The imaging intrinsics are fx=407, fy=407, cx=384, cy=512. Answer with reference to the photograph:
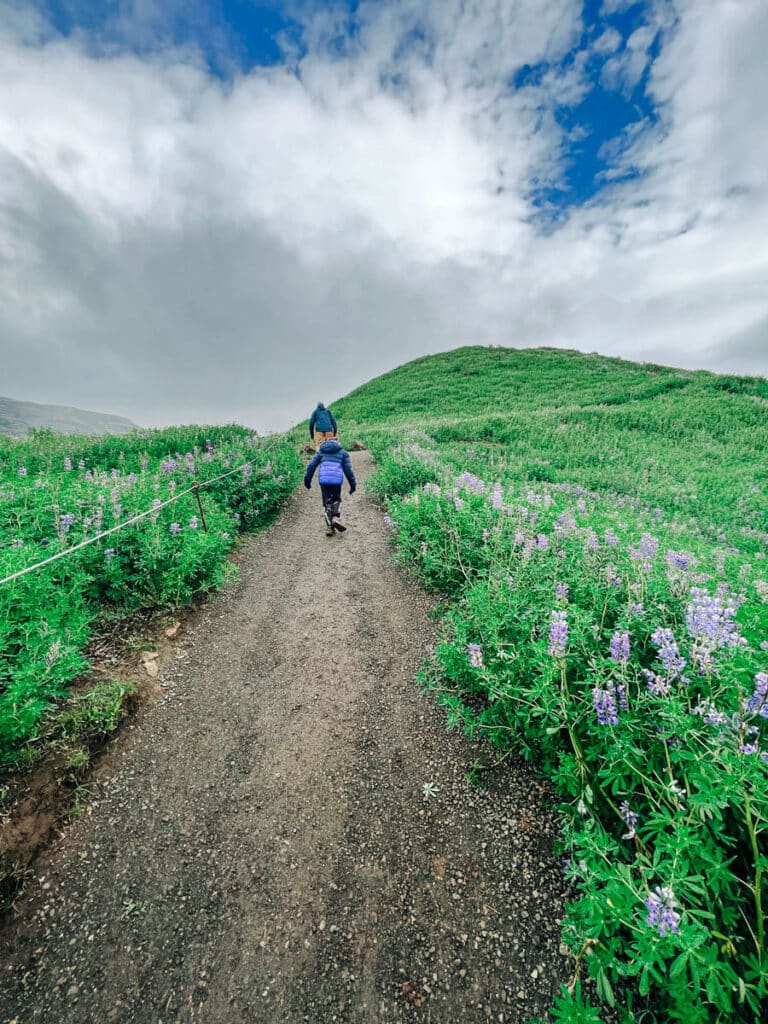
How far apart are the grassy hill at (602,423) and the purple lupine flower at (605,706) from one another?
34.8ft

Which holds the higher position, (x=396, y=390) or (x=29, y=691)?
(x=396, y=390)

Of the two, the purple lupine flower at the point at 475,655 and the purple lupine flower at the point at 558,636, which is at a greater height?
the purple lupine flower at the point at 558,636

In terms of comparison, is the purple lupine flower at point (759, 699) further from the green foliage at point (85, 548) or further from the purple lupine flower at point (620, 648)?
the green foliage at point (85, 548)

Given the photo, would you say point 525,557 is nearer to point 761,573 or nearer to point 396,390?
point 761,573

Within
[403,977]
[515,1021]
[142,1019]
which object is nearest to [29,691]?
[142,1019]

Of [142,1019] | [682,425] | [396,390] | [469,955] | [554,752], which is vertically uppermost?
[396,390]

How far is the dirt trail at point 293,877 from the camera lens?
8.17 feet

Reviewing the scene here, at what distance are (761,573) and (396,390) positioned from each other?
33.1 meters

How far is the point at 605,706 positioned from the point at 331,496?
7.42 m

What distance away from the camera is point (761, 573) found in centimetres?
528

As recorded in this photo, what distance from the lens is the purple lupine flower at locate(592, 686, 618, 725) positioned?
2.55 metres

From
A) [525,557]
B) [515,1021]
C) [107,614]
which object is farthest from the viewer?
[107,614]

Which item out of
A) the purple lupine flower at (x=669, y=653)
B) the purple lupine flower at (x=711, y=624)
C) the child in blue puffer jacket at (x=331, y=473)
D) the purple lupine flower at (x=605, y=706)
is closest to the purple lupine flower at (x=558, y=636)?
the purple lupine flower at (x=605, y=706)

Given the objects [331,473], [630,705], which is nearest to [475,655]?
[630,705]
